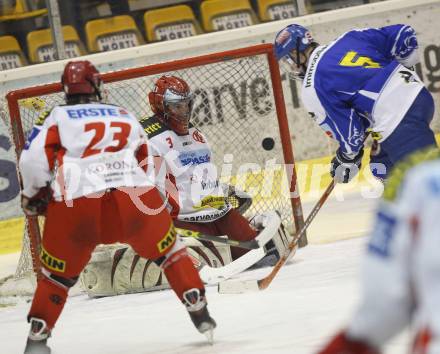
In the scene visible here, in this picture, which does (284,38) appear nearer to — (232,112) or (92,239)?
(92,239)

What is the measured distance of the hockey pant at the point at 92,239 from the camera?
3.44 m

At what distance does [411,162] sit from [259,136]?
18.0 ft

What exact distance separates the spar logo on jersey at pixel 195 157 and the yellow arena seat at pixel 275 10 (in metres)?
2.67

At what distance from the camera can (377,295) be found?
1272mm

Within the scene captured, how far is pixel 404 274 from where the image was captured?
4.18ft

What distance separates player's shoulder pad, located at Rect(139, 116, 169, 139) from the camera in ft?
16.9

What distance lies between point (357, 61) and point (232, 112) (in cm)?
276

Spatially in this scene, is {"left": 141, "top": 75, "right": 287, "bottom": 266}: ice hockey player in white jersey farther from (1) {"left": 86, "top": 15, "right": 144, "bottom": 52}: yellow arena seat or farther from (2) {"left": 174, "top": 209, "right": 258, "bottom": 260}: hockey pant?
(1) {"left": 86, "top": 15, "right": 144, "bottom": 52}: yellow arena seat

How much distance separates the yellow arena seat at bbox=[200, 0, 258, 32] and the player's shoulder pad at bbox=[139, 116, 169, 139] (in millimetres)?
2732

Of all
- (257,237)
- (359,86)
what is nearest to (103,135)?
(359,86)

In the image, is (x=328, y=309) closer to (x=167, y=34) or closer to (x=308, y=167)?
(x=308, y=167)

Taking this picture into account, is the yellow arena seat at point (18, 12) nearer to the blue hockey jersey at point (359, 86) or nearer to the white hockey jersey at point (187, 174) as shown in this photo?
the white hockey jersey at point (187, 174)

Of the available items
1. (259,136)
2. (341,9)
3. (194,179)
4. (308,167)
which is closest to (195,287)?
(194,179)

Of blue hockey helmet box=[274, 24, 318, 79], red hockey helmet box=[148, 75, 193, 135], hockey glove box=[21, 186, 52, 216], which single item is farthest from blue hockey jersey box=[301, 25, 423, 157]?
hockey glove box=[21, 186, 52, 216]
